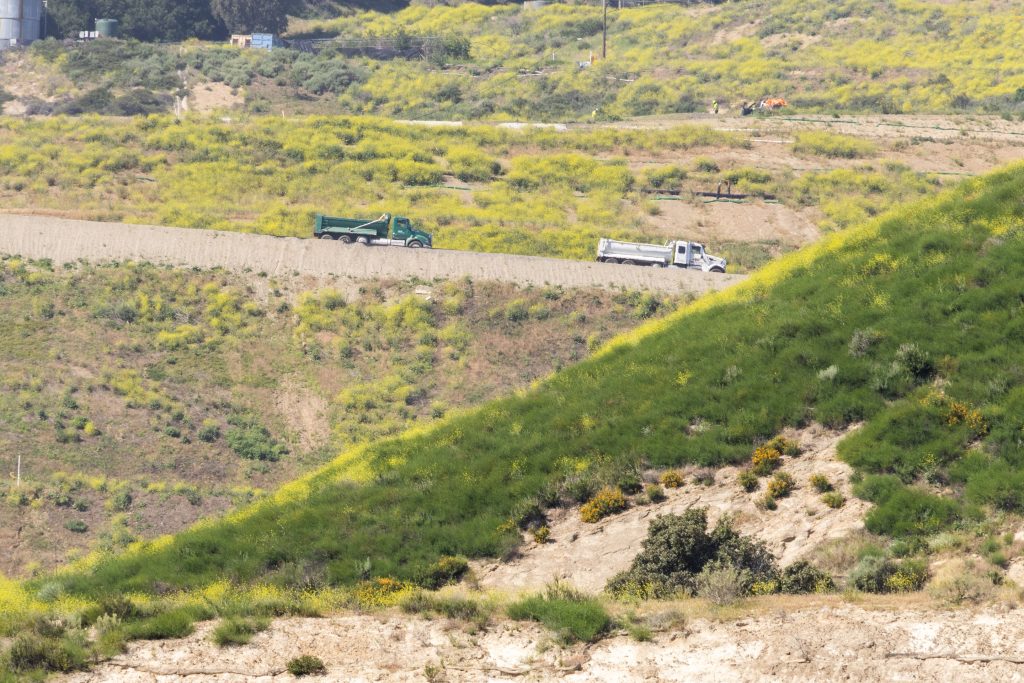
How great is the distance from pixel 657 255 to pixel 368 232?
11708mm

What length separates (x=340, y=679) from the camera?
43.9ft

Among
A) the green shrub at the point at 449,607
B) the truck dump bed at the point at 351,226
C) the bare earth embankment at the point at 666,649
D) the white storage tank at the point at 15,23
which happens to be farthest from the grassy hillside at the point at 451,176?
the bare earth embankment at the point at 666,649

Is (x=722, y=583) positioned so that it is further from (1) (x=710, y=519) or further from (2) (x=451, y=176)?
(2) (x=451, y=176)

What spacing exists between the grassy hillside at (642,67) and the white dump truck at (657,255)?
35856 mm

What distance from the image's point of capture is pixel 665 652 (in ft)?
44.2

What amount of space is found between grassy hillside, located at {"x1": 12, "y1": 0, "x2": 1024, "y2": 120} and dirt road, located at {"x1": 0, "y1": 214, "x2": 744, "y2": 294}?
3503 cm

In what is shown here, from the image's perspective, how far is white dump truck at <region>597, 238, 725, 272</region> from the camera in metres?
49.0

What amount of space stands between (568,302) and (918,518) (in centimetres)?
2926

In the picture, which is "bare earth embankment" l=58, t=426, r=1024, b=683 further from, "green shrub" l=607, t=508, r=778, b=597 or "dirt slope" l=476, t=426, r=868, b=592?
"dirt slope" l=476, t=426, r=868, b=592

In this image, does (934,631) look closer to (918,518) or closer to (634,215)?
(918,518)

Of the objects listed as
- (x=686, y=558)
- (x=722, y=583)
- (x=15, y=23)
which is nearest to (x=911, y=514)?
(x=686, y=558)

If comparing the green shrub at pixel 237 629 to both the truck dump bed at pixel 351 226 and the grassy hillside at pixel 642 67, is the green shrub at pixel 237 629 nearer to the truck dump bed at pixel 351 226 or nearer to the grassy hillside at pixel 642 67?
the truck dump bed at pixel 351 226

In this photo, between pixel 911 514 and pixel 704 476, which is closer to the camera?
pixel 911 514

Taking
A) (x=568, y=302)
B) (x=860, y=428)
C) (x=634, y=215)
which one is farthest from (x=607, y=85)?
(x=860, y=428)
